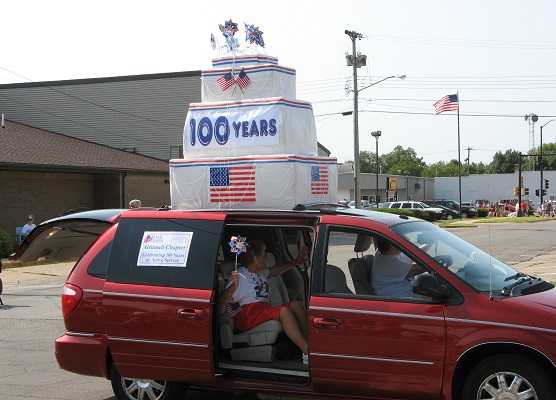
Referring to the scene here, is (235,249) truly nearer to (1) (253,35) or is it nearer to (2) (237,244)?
(2) (237,244)

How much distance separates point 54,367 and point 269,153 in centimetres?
386

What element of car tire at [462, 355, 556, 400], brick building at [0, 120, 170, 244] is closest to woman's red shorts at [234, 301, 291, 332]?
car tire at [462, 355, 556, 400]

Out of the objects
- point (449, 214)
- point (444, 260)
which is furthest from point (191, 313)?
point (449, 214)

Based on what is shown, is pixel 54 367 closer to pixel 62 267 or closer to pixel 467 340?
pixel 467 340

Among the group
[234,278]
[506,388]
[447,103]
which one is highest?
[447,103]

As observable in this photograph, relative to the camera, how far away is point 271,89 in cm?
751

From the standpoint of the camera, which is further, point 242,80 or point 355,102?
point 355,102

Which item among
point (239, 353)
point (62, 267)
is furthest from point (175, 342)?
point (62, 267)

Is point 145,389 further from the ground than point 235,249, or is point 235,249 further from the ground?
point 235,249

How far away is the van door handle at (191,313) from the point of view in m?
6.00

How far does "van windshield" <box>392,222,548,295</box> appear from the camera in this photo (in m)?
5.63

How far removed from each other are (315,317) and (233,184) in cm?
159

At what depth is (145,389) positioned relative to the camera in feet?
21.3

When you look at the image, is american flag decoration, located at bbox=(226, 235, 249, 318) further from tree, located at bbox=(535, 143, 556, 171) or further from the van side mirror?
tree, located at bbox=(535, 143, 556, 171)
